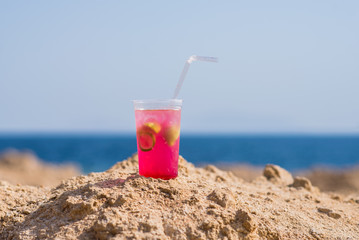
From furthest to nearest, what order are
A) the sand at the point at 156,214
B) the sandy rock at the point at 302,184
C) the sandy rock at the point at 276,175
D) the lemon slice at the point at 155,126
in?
the sandy rock at the point at 276,175
the sandy rock at the point at 302,184
the lemon slice at the point at 155,126
the sand at the point at 156,214

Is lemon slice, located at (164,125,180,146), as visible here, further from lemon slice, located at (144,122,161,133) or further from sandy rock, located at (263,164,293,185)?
sandy rock, located at (263,164,293,185)

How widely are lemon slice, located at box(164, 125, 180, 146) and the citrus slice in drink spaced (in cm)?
10

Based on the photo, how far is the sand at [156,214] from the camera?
7.92 ft

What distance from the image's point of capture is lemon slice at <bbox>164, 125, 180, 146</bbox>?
2875 mm

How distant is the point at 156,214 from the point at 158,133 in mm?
642

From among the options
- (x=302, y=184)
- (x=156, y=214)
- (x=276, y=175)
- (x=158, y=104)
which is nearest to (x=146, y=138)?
(x=158, y=104)

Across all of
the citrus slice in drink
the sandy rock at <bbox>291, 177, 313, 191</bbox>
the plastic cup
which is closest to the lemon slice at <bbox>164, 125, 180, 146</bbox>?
the plastic cup

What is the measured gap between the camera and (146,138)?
2.89 m

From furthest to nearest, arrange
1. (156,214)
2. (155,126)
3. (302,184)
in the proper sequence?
1. (302,184)
2. (155,126)
3. (156,214)

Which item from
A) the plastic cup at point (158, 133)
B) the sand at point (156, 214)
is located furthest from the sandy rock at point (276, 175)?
the plastic cup at point (158, 133)

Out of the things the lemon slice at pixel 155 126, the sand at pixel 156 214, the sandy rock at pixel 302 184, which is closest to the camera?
the sand at pixel 156 214

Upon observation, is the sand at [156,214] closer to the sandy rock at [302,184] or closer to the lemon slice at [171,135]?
the lemon slice at [171,135]

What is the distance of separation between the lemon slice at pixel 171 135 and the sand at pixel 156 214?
12.3 inches

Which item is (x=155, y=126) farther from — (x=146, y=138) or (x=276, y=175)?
(x=276, y=175)
